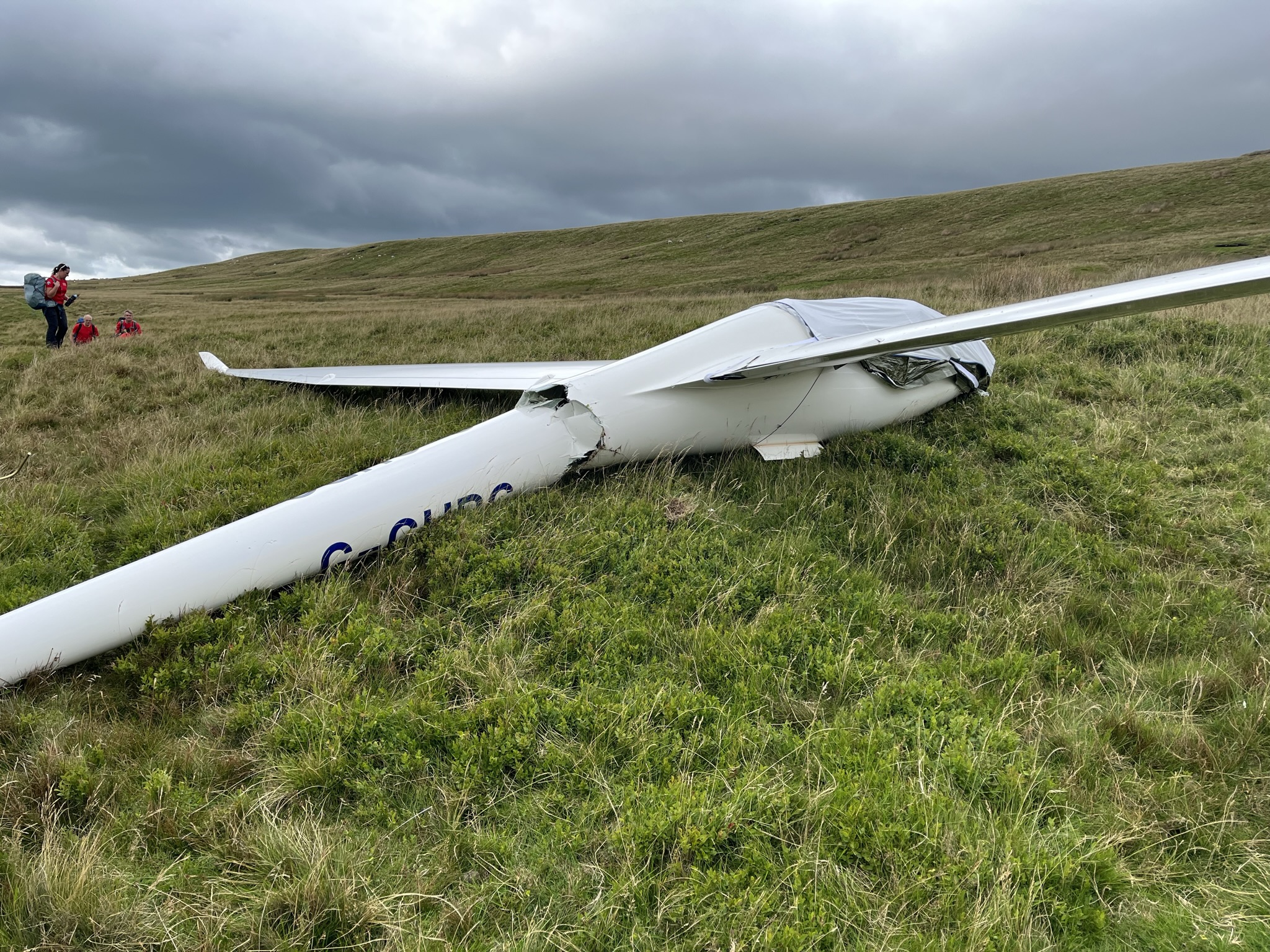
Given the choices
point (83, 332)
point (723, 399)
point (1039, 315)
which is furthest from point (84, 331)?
point (1039, 315)

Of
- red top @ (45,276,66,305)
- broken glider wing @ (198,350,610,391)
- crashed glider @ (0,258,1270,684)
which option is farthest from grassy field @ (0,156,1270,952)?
red top @ (45,276,66,305)

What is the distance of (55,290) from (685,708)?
1927 centimetres

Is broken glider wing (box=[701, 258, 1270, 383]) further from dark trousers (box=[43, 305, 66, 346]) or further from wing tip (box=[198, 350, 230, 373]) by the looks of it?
dark trousers (box=[43, 305, 66, 346])

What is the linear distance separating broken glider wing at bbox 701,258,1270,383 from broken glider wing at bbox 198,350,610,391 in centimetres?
210

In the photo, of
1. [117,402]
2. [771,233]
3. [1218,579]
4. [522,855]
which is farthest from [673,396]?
[771,233]

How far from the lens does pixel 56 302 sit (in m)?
14.6

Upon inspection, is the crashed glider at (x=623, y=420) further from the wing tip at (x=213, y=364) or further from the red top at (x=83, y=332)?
→ the red top at (x=83, y=332)

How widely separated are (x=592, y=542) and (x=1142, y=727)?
3210mm

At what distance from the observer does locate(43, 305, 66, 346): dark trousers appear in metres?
14.6

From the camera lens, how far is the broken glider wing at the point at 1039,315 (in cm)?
375

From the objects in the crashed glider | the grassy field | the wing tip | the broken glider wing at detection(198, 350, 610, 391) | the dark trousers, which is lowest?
the grassy field

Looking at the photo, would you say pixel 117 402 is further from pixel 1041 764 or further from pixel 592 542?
A: pixel 1041 764

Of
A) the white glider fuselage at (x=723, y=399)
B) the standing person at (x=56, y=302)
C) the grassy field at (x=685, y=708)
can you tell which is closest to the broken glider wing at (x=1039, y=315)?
the white glider fuselage at (x=723, y=399)

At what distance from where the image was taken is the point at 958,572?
4.28 m
